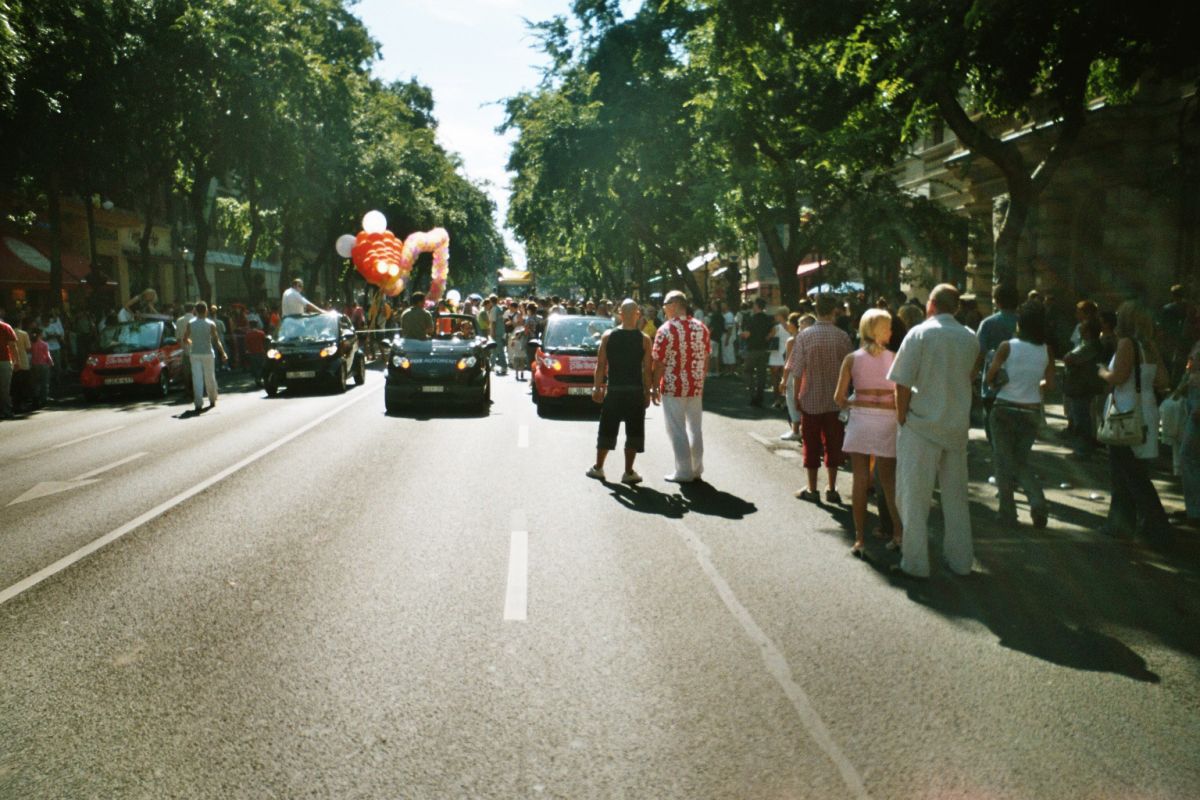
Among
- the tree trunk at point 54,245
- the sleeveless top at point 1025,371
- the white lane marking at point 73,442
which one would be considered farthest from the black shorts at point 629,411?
the tree trunk at point 54,245

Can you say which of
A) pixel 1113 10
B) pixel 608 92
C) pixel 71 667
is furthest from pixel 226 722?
pixel 608 92

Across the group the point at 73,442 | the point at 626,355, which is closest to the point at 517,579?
the point at 626,355

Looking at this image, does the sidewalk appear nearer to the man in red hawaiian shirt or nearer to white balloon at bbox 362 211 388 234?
the man in red hawaiian shirt

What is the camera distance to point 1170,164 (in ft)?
65.3

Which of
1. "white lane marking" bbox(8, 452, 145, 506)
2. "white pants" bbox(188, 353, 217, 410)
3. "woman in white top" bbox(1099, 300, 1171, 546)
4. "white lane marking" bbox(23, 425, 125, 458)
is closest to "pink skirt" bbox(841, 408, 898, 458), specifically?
"woman in white top" bbox(1099, 300, 1171, 546)

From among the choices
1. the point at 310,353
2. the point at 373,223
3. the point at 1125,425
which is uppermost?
the point at 373,223

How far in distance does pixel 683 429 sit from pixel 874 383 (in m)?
3.46

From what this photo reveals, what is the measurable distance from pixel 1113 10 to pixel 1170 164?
35.5 feet

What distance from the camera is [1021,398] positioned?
955 cm

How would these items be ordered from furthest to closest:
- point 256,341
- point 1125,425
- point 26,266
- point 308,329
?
1. point 26,266
2. point 256,341
3. point 308,329
4. point 1125,425

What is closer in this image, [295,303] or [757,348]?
[757,348]

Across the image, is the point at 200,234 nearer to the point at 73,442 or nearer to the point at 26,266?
the point at 26,266

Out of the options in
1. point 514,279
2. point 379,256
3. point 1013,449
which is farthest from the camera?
point 514,279

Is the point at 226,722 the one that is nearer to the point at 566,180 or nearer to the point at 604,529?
the point at 604,529
